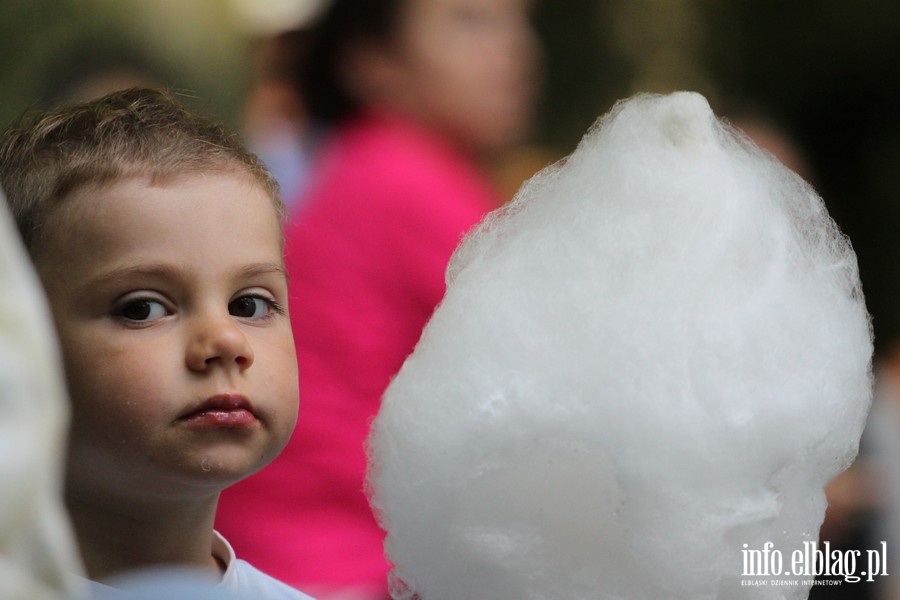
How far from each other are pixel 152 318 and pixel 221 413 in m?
0.08

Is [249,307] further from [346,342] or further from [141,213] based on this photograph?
[346,342]

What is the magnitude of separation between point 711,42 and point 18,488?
10.2ft

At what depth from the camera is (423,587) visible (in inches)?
37.3

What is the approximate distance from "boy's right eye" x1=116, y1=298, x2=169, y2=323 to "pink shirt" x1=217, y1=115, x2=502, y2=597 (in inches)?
17.4

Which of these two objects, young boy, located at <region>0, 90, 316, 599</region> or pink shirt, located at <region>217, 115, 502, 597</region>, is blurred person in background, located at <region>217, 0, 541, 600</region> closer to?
pink shirt, located at <region>217, 115, 502, 597</region>

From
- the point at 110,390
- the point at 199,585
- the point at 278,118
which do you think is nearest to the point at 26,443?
the point at 199,585

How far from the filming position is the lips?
88cm

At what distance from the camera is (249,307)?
3.13 feet

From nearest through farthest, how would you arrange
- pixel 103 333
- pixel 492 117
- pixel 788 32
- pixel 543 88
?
1. pixel 103 333
2. pixel 492 117
3. pixel 543 88
4. pixel 788 32

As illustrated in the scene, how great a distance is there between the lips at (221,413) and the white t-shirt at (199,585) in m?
0.10

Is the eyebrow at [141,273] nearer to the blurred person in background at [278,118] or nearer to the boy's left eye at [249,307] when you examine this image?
the boy's left eye at [249,307]

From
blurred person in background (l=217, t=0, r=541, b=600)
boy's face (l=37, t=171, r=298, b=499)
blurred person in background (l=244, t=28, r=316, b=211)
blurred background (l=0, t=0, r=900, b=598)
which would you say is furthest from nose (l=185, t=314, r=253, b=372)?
blurred background (l=0, t=0, r=900, b=598)

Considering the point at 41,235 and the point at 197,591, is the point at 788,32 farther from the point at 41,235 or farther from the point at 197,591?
A: the point at 197,591

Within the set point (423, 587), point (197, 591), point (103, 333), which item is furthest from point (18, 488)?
point (423, 587)
